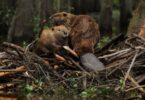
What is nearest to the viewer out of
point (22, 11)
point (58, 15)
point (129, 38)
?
point (129, 38)

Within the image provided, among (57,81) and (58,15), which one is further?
(58,15)

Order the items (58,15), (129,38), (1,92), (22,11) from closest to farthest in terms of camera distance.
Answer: (1,92) → (129,38) → (58,15) → (22,11)

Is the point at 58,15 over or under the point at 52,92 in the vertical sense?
over

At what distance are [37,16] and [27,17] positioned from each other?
34cm

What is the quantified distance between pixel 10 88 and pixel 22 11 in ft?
31.7

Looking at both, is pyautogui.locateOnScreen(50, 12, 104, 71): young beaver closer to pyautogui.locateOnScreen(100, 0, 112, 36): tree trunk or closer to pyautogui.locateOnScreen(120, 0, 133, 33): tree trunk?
pyautogui.locateOnScreen(100, 0, 112, 36): tree trunk

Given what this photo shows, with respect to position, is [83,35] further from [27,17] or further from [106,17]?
[106,17]

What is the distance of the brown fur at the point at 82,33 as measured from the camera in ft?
42.6

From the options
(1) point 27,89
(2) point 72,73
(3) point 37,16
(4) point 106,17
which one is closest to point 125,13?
(4) point 106,17

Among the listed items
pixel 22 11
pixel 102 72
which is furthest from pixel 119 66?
pixel 22 11

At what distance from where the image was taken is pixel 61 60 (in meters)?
12.4

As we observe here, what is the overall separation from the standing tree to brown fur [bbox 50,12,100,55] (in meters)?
7.75

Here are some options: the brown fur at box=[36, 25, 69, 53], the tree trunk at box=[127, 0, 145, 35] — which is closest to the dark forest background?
the tree trunk at box=[127, 0, 145, 35]

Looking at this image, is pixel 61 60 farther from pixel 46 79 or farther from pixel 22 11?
pixel 22 11
